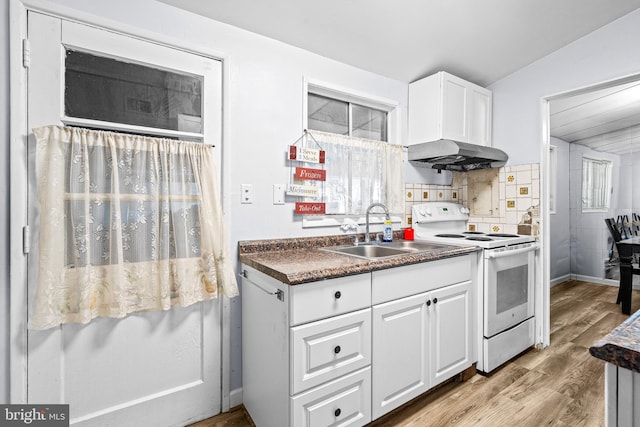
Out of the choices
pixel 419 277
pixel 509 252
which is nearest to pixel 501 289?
pixel 509 252

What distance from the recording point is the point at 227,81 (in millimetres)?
1760

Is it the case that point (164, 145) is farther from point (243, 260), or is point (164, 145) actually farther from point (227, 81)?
point (243, 260)

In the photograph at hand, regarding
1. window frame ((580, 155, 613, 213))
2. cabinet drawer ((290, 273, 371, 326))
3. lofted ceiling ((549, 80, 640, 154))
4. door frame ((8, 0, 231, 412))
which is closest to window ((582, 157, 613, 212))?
window frame ((580, 155, 613, 213))

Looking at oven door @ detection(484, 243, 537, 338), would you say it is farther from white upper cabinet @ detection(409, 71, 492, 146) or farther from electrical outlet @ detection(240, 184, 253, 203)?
electrical outlet @ detection(240, 184, 253, 203)

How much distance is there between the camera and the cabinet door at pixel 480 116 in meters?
2.70

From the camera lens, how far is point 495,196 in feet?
9.36

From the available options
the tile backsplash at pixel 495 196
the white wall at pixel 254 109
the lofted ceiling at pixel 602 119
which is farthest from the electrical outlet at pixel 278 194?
the lofted ceiling at pixel 602 119

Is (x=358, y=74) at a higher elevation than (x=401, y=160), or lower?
higher

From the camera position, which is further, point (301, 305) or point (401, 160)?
point (401, 160)

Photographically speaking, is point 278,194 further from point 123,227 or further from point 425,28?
point 425,28

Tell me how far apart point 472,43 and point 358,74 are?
88 centimetres

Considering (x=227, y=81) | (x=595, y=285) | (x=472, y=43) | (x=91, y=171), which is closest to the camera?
(x=91, y=171)

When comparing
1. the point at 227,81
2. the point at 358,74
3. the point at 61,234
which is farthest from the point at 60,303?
the point at 358,74

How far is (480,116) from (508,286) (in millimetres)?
1505
